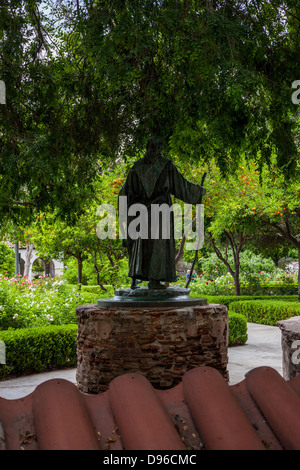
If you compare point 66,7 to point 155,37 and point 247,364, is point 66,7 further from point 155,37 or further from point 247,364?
point 247,364

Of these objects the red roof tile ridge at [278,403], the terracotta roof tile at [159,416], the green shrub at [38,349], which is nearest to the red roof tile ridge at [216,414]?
the terracotta roof tile at [159,416]

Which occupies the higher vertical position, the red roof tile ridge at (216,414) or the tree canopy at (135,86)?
the tree canopy at (135,86)

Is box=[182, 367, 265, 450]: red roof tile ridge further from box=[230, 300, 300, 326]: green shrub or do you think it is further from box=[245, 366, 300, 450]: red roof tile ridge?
box=[230, 300, 300, 326]: green shrub

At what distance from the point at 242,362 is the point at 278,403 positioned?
22.3 feet

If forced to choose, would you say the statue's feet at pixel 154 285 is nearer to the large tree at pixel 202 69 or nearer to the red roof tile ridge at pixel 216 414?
the large tree at pixel 202 69

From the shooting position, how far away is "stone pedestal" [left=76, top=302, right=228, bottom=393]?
3.72 metres

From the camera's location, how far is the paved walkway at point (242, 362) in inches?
238

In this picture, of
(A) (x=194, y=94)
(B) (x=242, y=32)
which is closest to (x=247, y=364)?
(A) (x=194, y=94)

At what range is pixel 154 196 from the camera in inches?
170

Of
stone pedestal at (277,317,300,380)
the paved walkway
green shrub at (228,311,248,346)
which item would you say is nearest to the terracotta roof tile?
stone pedestal at (277,317,300,380)

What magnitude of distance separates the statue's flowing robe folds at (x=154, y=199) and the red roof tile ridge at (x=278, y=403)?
9.30 ft

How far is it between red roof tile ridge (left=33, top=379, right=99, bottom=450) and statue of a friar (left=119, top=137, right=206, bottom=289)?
2984 mm

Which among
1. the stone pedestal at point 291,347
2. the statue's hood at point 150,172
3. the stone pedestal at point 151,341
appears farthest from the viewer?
the statue's hood at point 150,172

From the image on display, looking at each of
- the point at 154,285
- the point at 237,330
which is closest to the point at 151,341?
the point at 154,285
